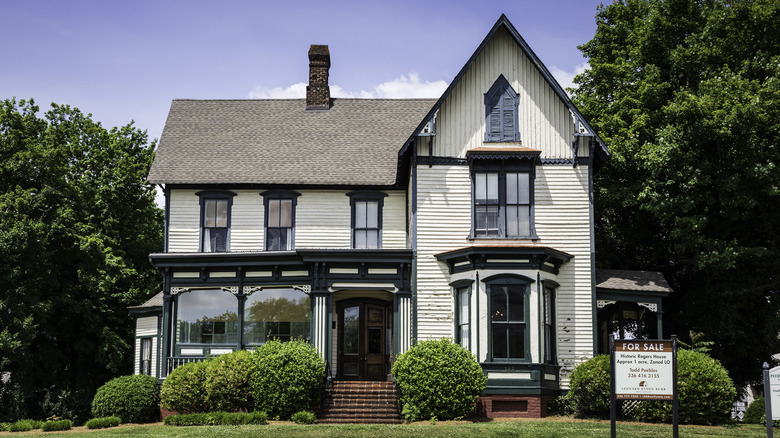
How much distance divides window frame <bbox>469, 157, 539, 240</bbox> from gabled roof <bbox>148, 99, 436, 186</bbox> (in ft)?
12.2

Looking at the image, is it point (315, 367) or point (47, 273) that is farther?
point (47, 273)

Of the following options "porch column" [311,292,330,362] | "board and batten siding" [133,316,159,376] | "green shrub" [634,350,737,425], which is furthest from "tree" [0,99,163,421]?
"green shrub" [634,350,737,425]

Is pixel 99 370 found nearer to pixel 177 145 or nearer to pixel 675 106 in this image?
pixel 177 145

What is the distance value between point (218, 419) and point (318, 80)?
15.5 m

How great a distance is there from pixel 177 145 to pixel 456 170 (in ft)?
35.0

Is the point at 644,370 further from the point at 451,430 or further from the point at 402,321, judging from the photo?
the point at 402,321

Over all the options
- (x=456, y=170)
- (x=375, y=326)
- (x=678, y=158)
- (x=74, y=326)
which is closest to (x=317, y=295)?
(x=375, y=326)

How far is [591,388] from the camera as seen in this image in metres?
22.3

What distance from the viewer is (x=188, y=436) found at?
1845cm

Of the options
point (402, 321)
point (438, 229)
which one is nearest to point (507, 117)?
point (438, 229)

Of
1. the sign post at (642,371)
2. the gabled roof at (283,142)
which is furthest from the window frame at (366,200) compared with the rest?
the sign post at (642,371)

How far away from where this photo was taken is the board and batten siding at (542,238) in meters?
24.5

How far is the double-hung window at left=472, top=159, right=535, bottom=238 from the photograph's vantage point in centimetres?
2483

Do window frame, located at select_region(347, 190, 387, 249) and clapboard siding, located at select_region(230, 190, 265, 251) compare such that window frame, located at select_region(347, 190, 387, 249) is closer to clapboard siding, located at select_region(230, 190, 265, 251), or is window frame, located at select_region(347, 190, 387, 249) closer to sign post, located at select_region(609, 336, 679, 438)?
clapboard siding, located at select_region(230, 190, 265, 251)
